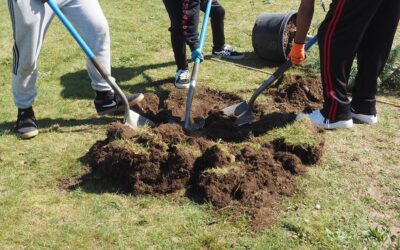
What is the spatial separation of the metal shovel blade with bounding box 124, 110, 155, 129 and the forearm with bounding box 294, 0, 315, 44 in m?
1.48

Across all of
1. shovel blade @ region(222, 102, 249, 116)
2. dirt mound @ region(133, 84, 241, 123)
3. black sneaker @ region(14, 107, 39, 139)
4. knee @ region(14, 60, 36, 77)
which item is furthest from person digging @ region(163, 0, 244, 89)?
black sneaker @ region(14, 107, 39, 139)

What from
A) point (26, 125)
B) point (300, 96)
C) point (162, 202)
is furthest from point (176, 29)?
point (162, 202)

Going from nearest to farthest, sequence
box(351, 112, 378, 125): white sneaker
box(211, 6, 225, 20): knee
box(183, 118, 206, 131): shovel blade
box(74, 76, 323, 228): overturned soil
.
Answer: box(74, 76, 323, 228): overturned soil
box(183, 118, 206, 131): shovel blade
box(351, 112, 378, 125): white sneaker
box(211, 6, 225, 20): knee

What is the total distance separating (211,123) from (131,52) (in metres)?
2.72

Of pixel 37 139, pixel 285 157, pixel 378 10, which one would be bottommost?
pixel 37 139

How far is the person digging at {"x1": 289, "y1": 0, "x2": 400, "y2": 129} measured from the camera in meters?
3.55

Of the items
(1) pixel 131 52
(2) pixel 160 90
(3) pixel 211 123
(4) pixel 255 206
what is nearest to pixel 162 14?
(1) pixel 131 52

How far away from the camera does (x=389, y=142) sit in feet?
12.7

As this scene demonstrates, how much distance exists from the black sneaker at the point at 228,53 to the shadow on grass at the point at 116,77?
0.66 m

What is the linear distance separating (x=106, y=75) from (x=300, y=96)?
197 centimetres

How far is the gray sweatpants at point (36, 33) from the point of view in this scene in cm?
358

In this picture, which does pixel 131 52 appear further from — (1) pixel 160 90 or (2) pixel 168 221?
(2) pixel 168 221

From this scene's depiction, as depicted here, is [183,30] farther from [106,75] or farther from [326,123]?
[326,123]

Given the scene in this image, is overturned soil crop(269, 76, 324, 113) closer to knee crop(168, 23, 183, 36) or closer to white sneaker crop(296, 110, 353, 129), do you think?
white sneaker crop(296, 110, 353, 129)
